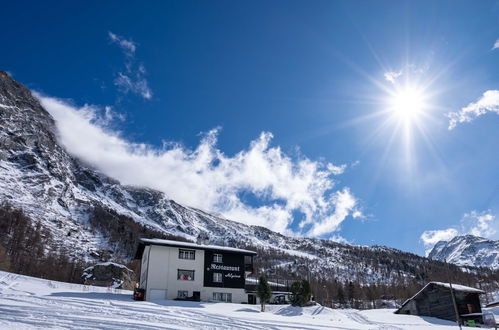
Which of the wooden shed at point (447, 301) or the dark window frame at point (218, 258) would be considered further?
the wooden shed at point (447, 301)

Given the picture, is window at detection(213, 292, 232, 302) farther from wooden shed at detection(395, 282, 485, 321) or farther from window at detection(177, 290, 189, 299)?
wooden shed at detection(395, 282, 485, 321)

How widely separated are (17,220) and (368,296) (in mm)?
147705

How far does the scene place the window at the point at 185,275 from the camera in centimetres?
4183

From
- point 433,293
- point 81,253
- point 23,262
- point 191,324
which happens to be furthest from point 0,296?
point 81,253

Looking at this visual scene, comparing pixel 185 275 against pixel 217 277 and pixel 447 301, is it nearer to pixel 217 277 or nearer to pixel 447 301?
pixel 217 277

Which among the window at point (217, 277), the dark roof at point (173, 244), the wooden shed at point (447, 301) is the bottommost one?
the wooden shed at point (447, 301)

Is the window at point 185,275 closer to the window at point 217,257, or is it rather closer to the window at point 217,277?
the window at point 217,277

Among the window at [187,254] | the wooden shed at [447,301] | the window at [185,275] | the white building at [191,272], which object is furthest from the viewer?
the wooden shed at [447,301]

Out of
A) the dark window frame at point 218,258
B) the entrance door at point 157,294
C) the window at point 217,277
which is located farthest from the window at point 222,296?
the entrance door at point 157,294

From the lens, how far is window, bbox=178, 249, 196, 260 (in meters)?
43.0

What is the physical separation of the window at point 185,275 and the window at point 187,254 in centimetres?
157

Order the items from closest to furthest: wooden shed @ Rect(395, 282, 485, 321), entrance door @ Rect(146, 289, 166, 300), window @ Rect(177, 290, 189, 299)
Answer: entrance door @ Rect(146, 289, 166, 300) → window @ Rect(177, 290, 189, 299) → wooden shed @ Rect(395, 282, 485, 321)

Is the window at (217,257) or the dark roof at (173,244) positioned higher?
the dark roof at (173,244)

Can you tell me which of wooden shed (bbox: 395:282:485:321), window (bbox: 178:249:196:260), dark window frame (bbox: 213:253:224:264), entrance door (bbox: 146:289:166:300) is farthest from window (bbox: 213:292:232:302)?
wooden shed (bbox: 395:282:485:321)
